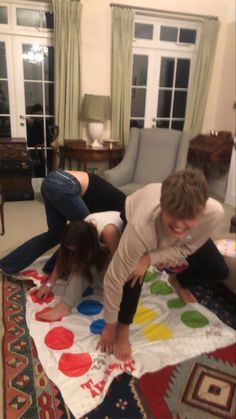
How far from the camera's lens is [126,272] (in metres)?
1.27

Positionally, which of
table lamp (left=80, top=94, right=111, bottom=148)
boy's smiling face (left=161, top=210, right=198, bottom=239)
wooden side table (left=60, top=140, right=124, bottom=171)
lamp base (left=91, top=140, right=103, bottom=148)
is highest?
table lamp (left=80, top=94, right=111, bottom=148)

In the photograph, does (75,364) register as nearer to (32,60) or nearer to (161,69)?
(32,60)

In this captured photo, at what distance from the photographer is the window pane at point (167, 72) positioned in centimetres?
413

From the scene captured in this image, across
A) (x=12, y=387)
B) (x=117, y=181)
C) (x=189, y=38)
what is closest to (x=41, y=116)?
(x=117, y=181)

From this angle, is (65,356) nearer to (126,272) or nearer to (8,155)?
(126,272)

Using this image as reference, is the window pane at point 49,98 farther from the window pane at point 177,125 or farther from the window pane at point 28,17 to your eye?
the window pane at point 177,125

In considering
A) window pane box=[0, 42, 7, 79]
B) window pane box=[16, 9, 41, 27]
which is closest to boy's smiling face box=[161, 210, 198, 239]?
window pane box=[0, 42, 7, 79]

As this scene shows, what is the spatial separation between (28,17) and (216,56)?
2.40 meters

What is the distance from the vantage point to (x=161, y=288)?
1.99 metres

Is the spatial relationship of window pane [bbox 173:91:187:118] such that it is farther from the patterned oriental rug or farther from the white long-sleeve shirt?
the patterned oriental rug

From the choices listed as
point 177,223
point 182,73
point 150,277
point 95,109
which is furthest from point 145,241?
point 182,73

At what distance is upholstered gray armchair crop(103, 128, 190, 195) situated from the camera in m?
3.43

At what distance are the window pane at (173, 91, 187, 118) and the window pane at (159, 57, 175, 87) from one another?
0.19 meters

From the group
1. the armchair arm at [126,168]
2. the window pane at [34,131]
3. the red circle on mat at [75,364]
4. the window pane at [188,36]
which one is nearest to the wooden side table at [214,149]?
the armchair arm at [126,168]
